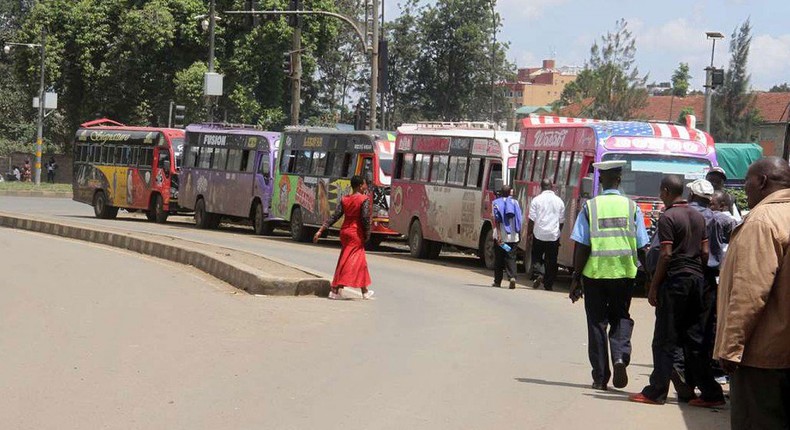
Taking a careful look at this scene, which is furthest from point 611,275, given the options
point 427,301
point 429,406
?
point 427,301

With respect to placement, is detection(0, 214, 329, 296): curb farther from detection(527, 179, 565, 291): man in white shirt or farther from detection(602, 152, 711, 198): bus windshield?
detection(602, 152, 711, 198): bus windshield

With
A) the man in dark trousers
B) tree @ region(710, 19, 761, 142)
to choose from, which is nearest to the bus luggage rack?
the man in dark trousers

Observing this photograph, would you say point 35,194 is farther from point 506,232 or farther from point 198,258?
point 506,232

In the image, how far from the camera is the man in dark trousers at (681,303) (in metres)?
10.0

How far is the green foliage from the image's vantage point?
80500mm

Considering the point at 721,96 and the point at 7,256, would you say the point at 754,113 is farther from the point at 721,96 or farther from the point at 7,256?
the point at 7,256

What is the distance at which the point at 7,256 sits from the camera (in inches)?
981

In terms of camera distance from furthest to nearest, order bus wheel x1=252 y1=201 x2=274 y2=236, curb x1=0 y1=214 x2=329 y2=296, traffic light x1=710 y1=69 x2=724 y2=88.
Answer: traffic light x1=710 y1=69 x2=724 y2=88, bus wheel x1=252 y1=201 x2=274 y2=236, curb x1=0 y1=214 x2=329 y2=296

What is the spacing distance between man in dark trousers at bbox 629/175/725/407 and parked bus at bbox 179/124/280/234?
87.1ft

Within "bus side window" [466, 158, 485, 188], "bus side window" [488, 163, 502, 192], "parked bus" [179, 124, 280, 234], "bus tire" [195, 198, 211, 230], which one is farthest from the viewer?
"bus tire" [195, 198, 211, 230]

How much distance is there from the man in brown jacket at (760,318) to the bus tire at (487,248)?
2054 centimetres

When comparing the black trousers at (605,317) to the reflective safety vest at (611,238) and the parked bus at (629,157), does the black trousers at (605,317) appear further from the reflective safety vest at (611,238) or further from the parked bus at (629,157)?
the parked bus at (629,157)

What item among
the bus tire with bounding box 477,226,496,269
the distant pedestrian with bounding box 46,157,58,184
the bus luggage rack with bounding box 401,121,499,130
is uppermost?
the bus luggage rack with bounding box 401,121,499,130

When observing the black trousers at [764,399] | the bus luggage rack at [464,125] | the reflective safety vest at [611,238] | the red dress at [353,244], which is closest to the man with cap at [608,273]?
the reflective safety vest at [611,238]
